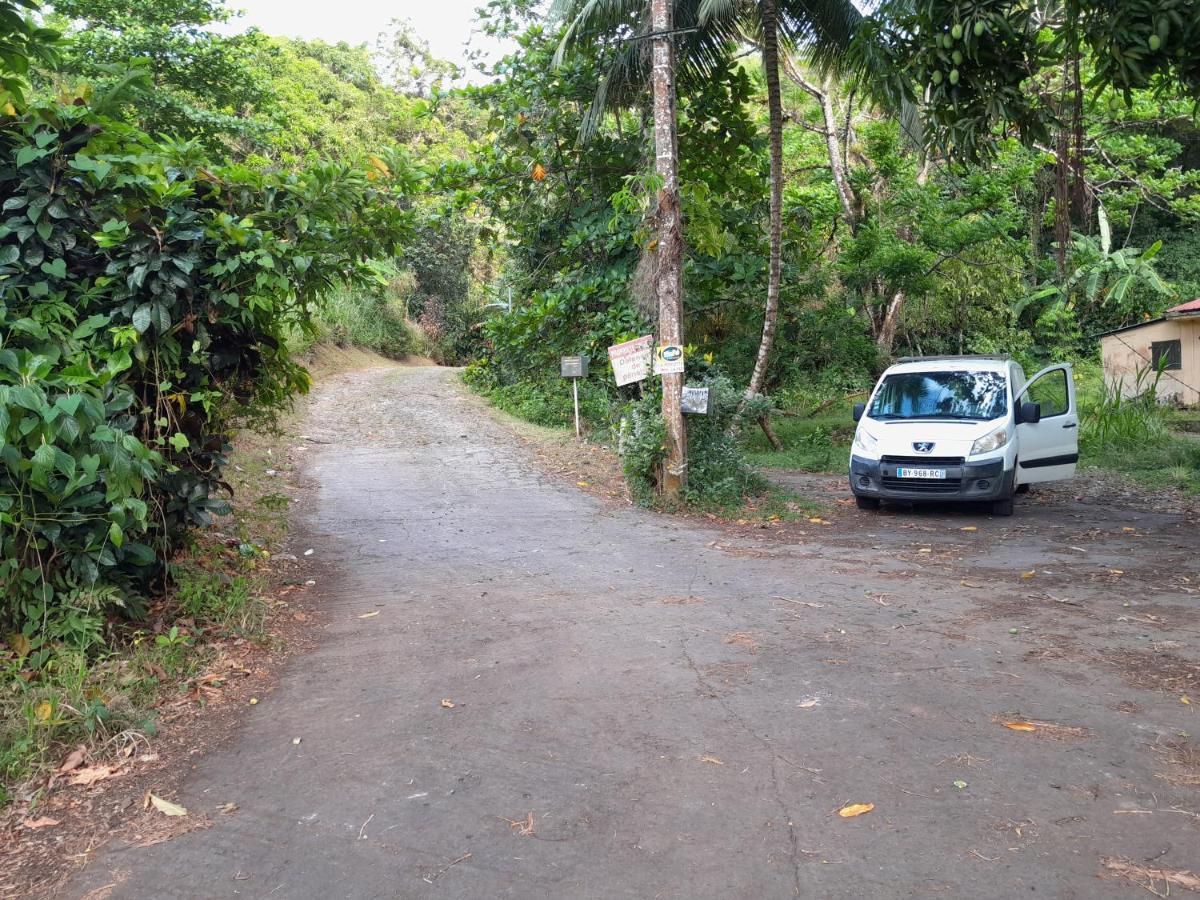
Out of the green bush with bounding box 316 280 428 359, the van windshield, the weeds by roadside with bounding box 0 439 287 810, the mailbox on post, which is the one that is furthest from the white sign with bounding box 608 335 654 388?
the green bush with bounding box 316 280 428 359

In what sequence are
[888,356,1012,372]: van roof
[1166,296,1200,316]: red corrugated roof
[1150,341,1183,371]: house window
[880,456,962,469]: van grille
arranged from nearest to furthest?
[880,456,962,469]: van grille < [888,356,1012,372]: van roof < [1166,296,1200,316]: red corrugated roof < [1150,341,1183,371]: house window

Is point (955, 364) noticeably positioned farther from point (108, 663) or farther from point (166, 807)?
point (166, 807)

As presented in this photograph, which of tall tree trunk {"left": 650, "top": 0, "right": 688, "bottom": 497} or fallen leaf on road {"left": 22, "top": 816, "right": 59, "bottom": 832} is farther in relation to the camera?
tall tree trunk {"left": 650, "top": 0, "right": 688, "bottom": 497}

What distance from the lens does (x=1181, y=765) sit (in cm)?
404

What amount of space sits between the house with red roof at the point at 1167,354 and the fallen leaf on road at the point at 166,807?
22.9 m

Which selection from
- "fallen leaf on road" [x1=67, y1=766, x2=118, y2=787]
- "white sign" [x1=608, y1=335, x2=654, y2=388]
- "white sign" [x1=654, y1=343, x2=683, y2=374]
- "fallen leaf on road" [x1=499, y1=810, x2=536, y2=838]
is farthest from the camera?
"white sign" [x1=608, y1=335, x2=654, y2=388]

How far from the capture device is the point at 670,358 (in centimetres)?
1091

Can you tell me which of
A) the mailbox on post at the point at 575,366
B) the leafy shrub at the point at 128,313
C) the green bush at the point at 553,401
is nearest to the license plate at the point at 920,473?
the mailbox on post at the point at 575,366

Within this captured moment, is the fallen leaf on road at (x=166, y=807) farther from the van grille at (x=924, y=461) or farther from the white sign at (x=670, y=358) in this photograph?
the van grille at (x=924, y=461)

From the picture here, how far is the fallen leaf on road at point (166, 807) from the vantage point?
3.87 metres

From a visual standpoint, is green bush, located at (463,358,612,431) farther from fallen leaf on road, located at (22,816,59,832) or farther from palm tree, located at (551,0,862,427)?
fallen leaf on road, located at (22,816,59,832)

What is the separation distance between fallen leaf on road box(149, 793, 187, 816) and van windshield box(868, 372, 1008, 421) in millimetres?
9407

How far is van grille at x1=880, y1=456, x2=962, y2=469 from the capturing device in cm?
1052

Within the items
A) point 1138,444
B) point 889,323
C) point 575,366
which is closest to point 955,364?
point 1138,444
